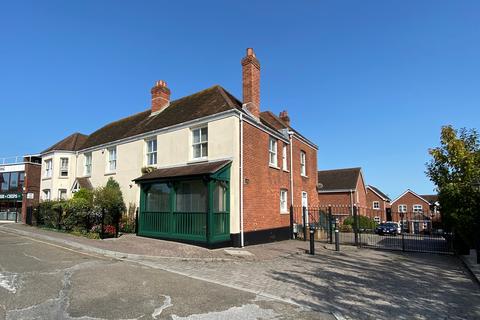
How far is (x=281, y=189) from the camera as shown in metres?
18.9

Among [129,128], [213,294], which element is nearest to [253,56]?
[129,128]

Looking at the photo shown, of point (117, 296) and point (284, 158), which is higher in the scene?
point (284, 158)

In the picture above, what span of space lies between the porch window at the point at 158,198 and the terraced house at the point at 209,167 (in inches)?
1.9

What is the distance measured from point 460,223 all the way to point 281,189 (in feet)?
28.9

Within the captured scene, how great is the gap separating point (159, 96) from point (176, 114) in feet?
12.7

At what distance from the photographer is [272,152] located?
59.9 feet

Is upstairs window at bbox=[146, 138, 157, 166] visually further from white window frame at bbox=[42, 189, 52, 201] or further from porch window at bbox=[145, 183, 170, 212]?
white window frame at bbox=[42, 189, 52, 201]

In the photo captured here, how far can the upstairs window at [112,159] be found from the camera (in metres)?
21.2

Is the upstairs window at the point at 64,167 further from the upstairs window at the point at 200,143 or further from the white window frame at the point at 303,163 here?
the white window frame at the point at 303,163

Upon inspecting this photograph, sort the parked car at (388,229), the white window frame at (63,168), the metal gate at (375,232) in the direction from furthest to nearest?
the parked car at (388,229), the white window frame at (63,168), the metal gate at (375,232)

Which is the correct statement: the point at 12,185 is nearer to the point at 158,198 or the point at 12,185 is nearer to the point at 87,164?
the point at 87,164

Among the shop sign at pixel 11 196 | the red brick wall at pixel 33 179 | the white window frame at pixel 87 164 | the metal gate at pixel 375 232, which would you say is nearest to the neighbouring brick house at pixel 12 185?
the shop sign at pixel 11 196

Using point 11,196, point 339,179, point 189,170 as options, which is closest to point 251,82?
point 189,170

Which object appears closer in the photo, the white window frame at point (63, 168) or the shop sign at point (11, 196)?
the white window frame at point (63, 168)
